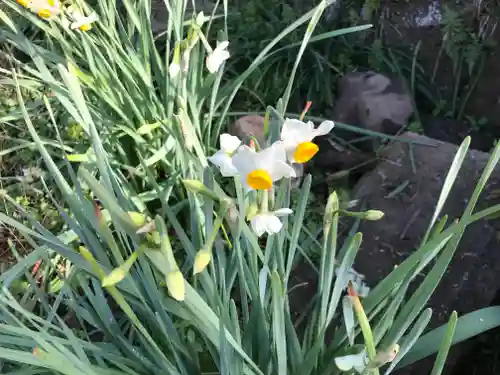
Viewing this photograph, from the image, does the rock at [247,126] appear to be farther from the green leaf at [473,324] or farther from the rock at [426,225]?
the green leaf at [473,324]

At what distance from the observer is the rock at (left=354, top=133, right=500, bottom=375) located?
108 centimetres

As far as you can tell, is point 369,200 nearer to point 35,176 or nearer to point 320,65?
point 320,65

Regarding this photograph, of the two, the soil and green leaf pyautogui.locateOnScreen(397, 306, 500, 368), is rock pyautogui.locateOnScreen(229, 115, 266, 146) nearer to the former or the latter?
the soil

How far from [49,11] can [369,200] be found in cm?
81

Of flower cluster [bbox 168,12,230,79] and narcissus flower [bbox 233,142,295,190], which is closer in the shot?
narcissus flower [bbox 233,142,295,190]

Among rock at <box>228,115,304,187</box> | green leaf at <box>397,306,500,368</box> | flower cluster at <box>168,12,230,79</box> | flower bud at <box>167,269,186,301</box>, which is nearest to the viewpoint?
flower bud at <box>167,269,186,301</box>

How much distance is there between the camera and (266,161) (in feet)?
2.00

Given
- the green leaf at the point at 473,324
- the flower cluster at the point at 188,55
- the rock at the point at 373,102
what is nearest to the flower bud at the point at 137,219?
the green leaf at the point at 473,324

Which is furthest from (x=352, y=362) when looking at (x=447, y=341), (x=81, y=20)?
(x=81, y=20)

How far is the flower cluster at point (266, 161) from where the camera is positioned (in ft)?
2.00

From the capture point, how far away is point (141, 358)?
2.71 ft

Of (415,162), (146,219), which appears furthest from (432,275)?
(415,162)

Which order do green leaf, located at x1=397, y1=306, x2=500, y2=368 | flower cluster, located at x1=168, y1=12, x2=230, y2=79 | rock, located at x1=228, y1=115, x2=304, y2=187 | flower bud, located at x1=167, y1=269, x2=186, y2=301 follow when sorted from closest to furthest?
flower bud, located at x1=167, y1=269, x2=186, y2=301 < green leaf, located at x1=397, y1=306, x2=500, y2=368 < flower cluster, located at x1=168, y1=12, x2=230, y2=79 < rock, located at x1=228, y1=115, x2=304, y2=187

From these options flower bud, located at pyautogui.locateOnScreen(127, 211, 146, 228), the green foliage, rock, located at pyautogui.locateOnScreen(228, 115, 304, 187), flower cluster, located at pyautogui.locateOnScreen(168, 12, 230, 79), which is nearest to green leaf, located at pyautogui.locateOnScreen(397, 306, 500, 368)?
the green foliage
